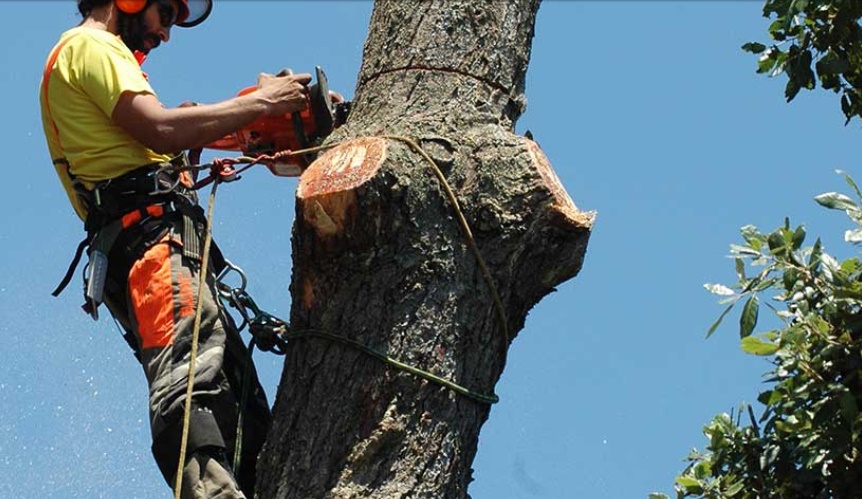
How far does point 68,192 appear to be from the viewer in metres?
3.88

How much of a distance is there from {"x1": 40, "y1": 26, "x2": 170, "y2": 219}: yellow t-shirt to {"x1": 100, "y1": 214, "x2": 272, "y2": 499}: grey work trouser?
242 mm

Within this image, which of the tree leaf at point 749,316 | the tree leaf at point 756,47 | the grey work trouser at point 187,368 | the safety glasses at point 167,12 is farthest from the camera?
the tree leaf at point 756,47

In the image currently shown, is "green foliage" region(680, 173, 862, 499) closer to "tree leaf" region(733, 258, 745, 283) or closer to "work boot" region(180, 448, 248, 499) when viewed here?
"tree leaf" region(733, 258, 745, 283)

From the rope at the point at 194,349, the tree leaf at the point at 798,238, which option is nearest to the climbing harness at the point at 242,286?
the rope at the point at 194,349

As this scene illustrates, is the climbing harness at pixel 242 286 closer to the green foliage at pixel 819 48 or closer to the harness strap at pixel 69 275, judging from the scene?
the harness strap at pixel 69 275

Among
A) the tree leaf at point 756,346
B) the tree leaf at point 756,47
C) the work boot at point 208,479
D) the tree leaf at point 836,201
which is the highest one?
the tree leaf at point 756,47

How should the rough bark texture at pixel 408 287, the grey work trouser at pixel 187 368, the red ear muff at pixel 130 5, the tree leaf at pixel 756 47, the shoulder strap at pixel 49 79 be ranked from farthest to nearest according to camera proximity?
the tree leaf at pixel 756 47 → the red ear muff at pixel 130 5 → the shoulder strap at pixel 49 79 → the grey work trouser at pixel 187 368 → the rough bark texture at pixel 408 287

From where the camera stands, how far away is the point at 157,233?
3604mm

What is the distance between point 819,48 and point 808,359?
1.15m

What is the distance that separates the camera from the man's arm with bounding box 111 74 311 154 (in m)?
3.59

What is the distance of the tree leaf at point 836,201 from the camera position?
3.55 metres

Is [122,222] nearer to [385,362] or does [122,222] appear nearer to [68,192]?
[68,192]

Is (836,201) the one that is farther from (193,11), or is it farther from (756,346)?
(193,11)

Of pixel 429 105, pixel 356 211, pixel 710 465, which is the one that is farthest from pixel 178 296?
pixel 710 465
